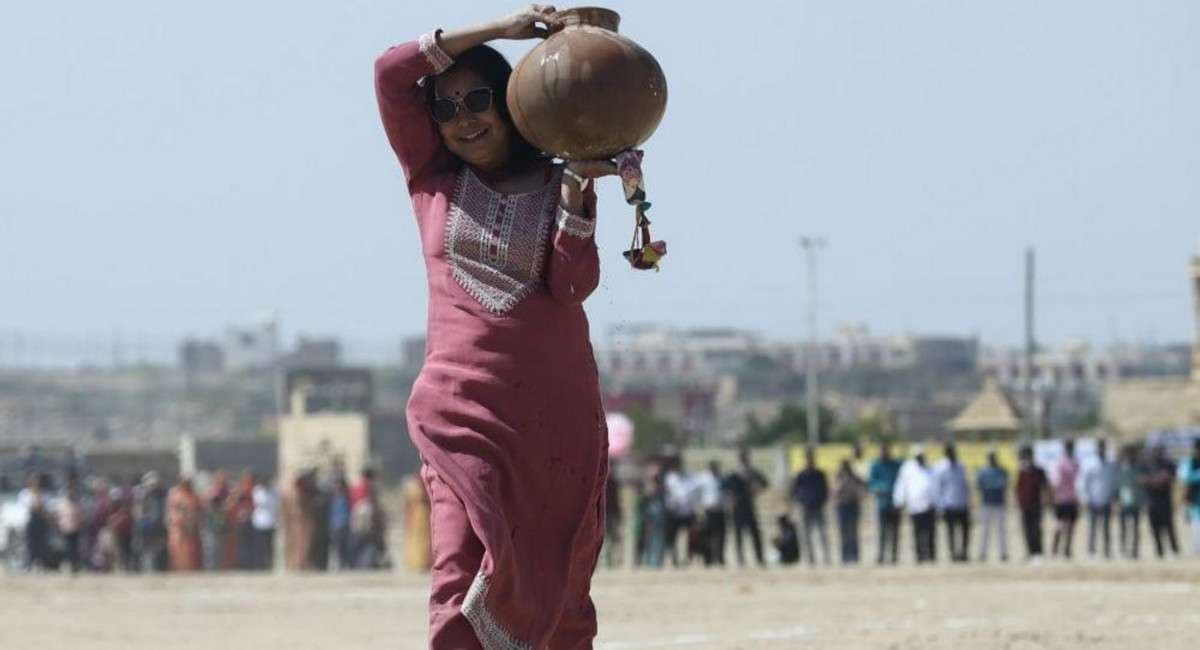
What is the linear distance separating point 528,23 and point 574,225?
538mm

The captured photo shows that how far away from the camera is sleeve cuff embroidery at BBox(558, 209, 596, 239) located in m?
6.28

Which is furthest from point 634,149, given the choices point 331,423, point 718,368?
point 718,368

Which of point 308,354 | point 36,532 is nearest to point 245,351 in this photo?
point 308,354

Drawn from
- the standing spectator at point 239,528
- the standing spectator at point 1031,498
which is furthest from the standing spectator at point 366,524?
the standing spectator at point 1031,498

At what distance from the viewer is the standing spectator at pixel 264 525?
2741 centimetres

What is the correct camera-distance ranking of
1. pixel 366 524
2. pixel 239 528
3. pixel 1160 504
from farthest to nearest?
pixel 239 528, pixel 366 524, pixel 1160 504

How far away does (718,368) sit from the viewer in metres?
157

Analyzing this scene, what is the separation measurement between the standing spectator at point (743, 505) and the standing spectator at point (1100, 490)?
10.4 ft

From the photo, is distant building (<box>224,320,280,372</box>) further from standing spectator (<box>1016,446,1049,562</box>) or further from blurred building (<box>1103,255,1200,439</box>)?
standing spectator (<box>1016,446,1049,562</box>)

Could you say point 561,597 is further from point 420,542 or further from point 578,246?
point 420,542

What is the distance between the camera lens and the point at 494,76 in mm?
6523

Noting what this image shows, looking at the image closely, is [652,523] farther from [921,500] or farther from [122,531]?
[122,531]

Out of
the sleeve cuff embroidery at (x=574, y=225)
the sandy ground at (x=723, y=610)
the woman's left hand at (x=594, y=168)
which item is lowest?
the sandy ground at (x=723, y=610)

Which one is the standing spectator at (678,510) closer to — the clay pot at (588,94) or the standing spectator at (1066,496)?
the standing spectator at (1066,496)
